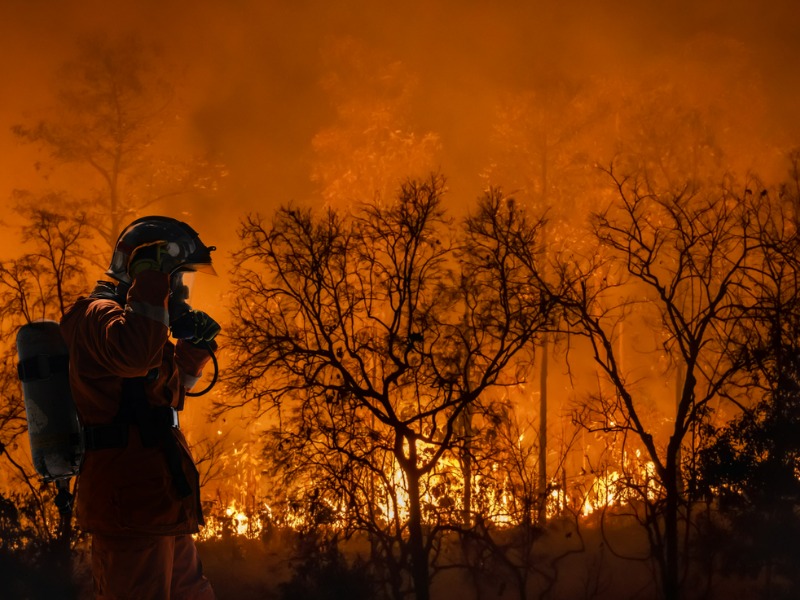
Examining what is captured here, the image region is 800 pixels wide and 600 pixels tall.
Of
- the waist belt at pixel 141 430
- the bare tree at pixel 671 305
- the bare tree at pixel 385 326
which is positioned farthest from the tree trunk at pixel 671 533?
the waist belt at pixel 141 430

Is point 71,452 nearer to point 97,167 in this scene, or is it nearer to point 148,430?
point 148,430

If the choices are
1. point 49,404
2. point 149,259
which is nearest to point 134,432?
point 49,404

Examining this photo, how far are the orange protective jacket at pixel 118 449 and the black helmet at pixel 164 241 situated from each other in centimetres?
18

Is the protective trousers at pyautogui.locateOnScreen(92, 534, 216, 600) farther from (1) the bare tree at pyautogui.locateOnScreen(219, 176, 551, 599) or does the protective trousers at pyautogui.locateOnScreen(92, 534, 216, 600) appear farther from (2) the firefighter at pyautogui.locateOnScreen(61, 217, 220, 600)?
(1) the bare tree at pyautogui.locateOnScreen(219, 176, 551, 599)

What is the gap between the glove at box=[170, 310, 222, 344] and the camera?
13.6 ft

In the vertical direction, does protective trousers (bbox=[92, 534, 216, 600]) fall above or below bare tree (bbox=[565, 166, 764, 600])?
below

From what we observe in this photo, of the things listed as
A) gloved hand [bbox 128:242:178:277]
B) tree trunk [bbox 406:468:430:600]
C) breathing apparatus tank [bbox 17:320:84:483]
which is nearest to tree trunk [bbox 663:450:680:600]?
tree trunk [bbox 406:468:430:600]

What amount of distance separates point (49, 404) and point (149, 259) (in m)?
0.83

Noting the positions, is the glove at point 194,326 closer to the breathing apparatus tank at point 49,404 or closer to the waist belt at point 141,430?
the waist belt at point 141,430

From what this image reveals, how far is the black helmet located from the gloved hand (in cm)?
5

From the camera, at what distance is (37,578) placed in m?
8.47

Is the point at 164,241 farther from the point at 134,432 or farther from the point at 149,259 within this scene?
the point at 134,432

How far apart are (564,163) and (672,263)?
3.95 m

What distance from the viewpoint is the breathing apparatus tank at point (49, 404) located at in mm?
3961
